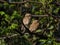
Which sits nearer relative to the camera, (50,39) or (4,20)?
(50,39)

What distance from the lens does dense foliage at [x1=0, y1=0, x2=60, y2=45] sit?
3.92m

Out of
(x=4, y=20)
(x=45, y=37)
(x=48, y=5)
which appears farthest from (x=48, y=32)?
(x=4, y=20)

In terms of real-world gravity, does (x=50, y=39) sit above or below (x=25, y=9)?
below

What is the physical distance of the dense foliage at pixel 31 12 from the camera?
12.9 ft

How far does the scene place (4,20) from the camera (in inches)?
160

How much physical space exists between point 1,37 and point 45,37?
579 mm

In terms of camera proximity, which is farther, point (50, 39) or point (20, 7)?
point (20, 7)

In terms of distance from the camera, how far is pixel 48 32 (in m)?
3.98

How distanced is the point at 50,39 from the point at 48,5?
0.47 m

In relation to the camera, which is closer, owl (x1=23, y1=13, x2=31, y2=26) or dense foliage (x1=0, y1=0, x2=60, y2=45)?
dense foliage (x1=0, y1=0, x2=60, y2=45)

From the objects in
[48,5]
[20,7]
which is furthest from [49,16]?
[20,7]

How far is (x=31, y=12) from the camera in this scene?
4066 mm

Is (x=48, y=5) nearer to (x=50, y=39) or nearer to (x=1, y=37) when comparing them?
(x=50, y=39)

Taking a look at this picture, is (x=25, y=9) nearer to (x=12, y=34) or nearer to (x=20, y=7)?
(x=20, y=7)
